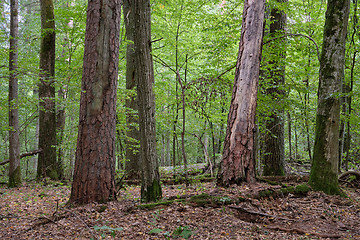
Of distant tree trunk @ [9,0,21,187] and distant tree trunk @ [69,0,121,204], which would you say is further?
distant tree trunk @ [9,0,21,187]

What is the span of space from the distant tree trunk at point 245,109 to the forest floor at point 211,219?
37 centimetres


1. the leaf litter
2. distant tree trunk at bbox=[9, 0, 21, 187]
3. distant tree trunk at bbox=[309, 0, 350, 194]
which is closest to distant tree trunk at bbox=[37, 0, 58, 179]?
distant tree trunk at bbox=[9, 0, 21, 187]

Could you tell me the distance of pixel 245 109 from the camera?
5.09 meters

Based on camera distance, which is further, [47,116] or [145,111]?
[47,116]

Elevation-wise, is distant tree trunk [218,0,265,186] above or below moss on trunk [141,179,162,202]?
above

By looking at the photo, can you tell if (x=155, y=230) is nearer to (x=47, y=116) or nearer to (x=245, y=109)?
(x=245, y=109)

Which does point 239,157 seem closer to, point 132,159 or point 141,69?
point 141,69

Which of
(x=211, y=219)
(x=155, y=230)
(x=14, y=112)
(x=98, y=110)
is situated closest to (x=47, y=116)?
(x=14, y=112)

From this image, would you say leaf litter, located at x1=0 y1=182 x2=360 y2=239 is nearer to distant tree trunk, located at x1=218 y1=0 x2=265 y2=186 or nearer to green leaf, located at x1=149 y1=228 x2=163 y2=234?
green leaf, located at x1=149 y1=228 x2=163 y2=234

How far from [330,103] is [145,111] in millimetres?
3729

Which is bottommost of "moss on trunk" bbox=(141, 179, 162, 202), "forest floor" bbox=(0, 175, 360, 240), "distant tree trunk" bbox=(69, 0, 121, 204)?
"forest floor" bbox=(0, 175, 360, 240)

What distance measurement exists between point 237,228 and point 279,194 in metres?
1.64

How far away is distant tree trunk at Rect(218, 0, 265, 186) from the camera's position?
16.3 ft

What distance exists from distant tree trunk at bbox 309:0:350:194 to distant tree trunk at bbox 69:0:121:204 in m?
4.13
